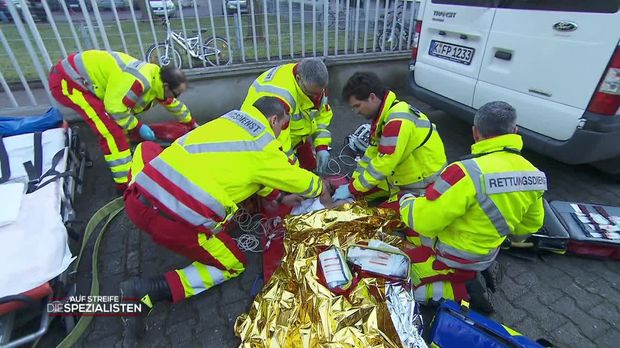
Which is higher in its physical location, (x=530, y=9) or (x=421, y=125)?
(x=530, y=9)

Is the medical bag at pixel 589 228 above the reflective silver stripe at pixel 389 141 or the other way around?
the other way around

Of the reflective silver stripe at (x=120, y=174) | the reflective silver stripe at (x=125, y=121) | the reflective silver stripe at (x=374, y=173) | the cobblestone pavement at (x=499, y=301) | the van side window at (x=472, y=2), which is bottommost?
the cobblestone pavement at (x=499, y=301)

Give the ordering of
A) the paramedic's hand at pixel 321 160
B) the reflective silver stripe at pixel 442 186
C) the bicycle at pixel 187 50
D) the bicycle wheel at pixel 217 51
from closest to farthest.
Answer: the reflective silver stripe at pixel 442 186, the paramedic's hand at pixel 321 160, the bicycle at pixel 187 50, the bicycle wheel at pixel 217 51

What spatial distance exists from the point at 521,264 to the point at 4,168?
427 cm

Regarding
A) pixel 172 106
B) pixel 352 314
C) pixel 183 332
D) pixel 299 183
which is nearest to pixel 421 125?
pixel 299 183

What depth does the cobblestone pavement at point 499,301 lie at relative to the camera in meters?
2.10

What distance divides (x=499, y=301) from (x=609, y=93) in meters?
1.77

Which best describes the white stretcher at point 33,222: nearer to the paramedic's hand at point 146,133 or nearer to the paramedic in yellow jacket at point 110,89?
the paramedic in yellow jacket at point 110,89

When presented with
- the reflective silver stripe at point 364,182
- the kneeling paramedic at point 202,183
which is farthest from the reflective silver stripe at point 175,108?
the reflective silver stripe at point 364,182

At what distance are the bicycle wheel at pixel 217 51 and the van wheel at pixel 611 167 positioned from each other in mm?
4663

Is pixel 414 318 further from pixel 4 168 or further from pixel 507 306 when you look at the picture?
pixel 4 168

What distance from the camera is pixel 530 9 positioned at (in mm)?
2889

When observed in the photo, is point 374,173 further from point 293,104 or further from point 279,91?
point 279,91

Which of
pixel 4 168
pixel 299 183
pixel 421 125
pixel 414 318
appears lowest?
pixel 414 318
